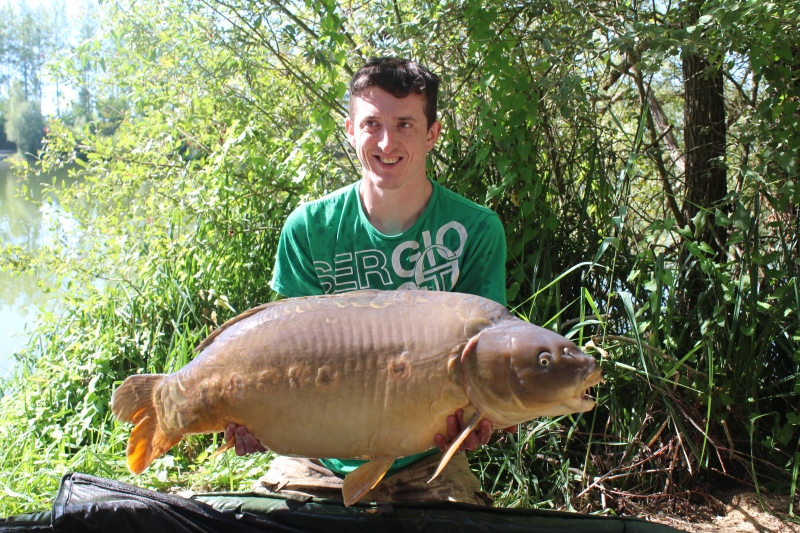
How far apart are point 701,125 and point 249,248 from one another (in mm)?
2274

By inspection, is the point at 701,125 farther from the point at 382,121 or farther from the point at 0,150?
the point at 0,150

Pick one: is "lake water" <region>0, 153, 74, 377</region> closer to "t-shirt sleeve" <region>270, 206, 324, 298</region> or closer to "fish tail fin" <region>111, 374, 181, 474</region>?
"t-shirt sleeve" <region>270, 206, 324, 298</region>

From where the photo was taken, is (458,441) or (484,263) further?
(484,263)

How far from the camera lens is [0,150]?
106 feet

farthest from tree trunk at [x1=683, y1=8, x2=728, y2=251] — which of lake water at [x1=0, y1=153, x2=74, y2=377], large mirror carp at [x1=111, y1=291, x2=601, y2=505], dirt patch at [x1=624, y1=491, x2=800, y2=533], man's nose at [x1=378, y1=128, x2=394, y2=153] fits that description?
lake water at [x1=0, y1=153, x2=74, y2=377]

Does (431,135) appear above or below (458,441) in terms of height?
above

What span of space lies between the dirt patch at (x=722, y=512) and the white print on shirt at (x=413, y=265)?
1183 millimetres

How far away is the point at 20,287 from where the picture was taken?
734cm

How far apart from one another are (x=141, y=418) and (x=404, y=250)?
843 mm

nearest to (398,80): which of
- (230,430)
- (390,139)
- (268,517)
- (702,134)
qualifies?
(390,139)

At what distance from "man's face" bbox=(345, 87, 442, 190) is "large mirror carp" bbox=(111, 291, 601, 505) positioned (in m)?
0.51

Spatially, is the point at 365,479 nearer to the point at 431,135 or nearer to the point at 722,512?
the point at 431,135

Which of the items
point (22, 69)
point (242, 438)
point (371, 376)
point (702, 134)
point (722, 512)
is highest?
point (22, 69)

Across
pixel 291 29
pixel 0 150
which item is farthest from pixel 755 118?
pixel 0 150
